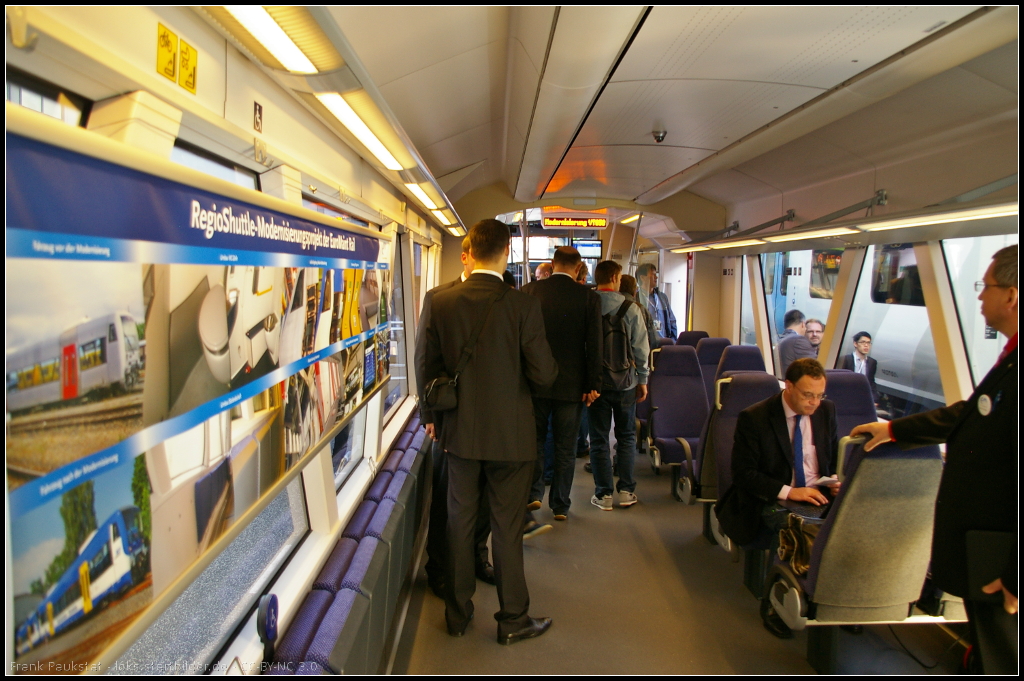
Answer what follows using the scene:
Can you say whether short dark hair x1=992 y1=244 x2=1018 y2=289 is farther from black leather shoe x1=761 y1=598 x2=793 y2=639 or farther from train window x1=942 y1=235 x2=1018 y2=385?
train window x1=942 y1=235 x2=1018 y2=385

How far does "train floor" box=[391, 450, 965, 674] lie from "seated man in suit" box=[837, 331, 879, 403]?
3410 millimetres

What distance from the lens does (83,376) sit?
38.2 inches

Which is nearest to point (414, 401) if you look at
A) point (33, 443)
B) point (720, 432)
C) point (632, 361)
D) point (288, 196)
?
point (632, 361)

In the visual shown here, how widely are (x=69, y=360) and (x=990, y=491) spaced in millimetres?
2495

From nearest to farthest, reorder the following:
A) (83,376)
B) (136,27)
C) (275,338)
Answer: (83,376) < (136,27) < (275,338)

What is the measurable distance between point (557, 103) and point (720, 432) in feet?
7.85

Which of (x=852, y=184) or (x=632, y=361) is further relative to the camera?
(x=852, y=184)

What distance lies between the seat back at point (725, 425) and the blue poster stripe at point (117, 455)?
118 inches

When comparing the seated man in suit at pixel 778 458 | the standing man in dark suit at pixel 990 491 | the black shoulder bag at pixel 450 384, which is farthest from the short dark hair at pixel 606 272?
the standing man in dark suit at pixel 990 491

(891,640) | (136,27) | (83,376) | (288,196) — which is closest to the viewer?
(83,376)

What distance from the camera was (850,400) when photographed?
4.05m

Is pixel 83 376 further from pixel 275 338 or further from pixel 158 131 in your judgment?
pixel 275 338

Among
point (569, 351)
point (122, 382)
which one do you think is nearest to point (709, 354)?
point (569, 351)

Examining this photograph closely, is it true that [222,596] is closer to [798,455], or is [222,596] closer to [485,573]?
[485,573]
